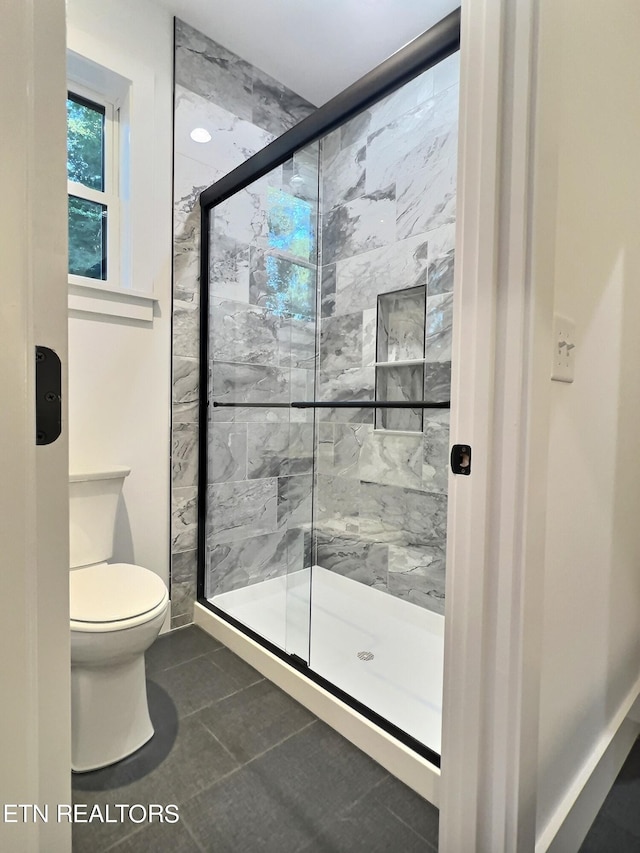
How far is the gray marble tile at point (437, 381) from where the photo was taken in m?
2.04

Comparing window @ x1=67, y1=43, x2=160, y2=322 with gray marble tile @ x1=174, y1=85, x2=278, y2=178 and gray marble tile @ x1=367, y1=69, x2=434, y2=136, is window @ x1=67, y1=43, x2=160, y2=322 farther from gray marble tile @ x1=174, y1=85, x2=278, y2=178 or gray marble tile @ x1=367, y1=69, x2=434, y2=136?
gray marble tile @ x1=367, y1=69, x2=434, y2=136

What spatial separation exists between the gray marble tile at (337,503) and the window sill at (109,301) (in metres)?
1.25

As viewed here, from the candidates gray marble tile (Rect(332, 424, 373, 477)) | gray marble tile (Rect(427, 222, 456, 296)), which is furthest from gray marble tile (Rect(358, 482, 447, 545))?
gray marble tile (Rect(427, 222, 456, 296))

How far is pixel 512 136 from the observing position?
743mm

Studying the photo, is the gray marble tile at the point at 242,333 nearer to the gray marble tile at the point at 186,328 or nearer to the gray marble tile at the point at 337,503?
the gray marble tile at the point at 186,328

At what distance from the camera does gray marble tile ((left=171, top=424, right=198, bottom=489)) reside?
2033 mm

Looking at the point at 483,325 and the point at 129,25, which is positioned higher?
the point at 129,25

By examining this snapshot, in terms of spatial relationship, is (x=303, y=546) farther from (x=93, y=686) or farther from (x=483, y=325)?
(x=483, y=325)

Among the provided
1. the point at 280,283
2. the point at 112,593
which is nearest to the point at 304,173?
A: the point at 280,283

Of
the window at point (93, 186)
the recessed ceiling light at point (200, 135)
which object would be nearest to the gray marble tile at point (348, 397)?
the window at point (93, 186)

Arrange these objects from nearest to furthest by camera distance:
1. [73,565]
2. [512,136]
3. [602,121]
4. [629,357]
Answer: [512,136] → [602,121] → [629,357] → [73,565]

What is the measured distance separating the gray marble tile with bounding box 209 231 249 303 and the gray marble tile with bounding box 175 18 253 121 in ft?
2.18

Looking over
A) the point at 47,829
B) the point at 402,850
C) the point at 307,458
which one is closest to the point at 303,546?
the point at 307,458

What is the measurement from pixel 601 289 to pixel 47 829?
4.35ft
